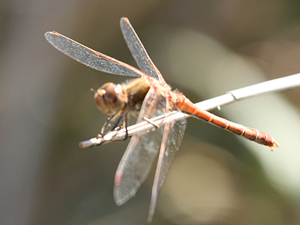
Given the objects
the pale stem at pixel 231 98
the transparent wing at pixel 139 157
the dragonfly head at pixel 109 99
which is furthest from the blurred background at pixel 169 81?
the dragonfly head at pixel 109 99

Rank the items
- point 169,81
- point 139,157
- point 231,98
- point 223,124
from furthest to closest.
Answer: point 169,81
point 223,124
point 231,98
point 139,157

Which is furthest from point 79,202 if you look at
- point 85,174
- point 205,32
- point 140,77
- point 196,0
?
point 196,0

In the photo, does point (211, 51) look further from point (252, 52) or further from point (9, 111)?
point (9, 111)

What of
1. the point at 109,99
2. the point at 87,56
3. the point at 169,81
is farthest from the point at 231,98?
the point at 169,81

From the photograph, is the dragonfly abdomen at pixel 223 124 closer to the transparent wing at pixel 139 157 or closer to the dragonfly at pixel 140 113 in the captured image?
the dragonfly at pixel 140 113

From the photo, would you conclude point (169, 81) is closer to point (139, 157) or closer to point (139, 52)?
point (139, 52)
